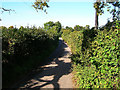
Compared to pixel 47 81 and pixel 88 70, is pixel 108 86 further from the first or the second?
pixel 47 81

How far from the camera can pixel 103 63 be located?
3834 millimetres

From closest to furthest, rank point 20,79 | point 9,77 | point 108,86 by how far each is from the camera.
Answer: point 108,86 < point 9,77 < point 20,79

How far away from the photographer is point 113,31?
3695 mm

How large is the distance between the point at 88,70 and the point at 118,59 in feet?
4.06

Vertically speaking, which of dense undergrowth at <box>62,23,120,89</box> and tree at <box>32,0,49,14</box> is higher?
tree at <box>32,0,49,14</box>

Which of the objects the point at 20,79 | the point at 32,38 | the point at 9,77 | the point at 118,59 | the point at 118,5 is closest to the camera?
the point at 118,59

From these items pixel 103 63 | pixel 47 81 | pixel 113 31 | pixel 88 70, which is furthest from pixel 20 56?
pixel 113 31

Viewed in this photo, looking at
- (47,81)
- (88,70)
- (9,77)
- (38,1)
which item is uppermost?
(38,1)

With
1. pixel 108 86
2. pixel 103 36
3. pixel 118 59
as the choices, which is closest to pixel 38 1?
pixel 103 36

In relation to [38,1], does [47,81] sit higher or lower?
lower

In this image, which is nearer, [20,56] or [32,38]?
[20,56]

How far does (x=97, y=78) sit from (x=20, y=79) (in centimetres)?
425

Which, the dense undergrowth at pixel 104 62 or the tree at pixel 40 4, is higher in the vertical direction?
the tree at pixel 40 4

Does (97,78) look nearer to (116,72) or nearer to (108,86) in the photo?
(108,86)
